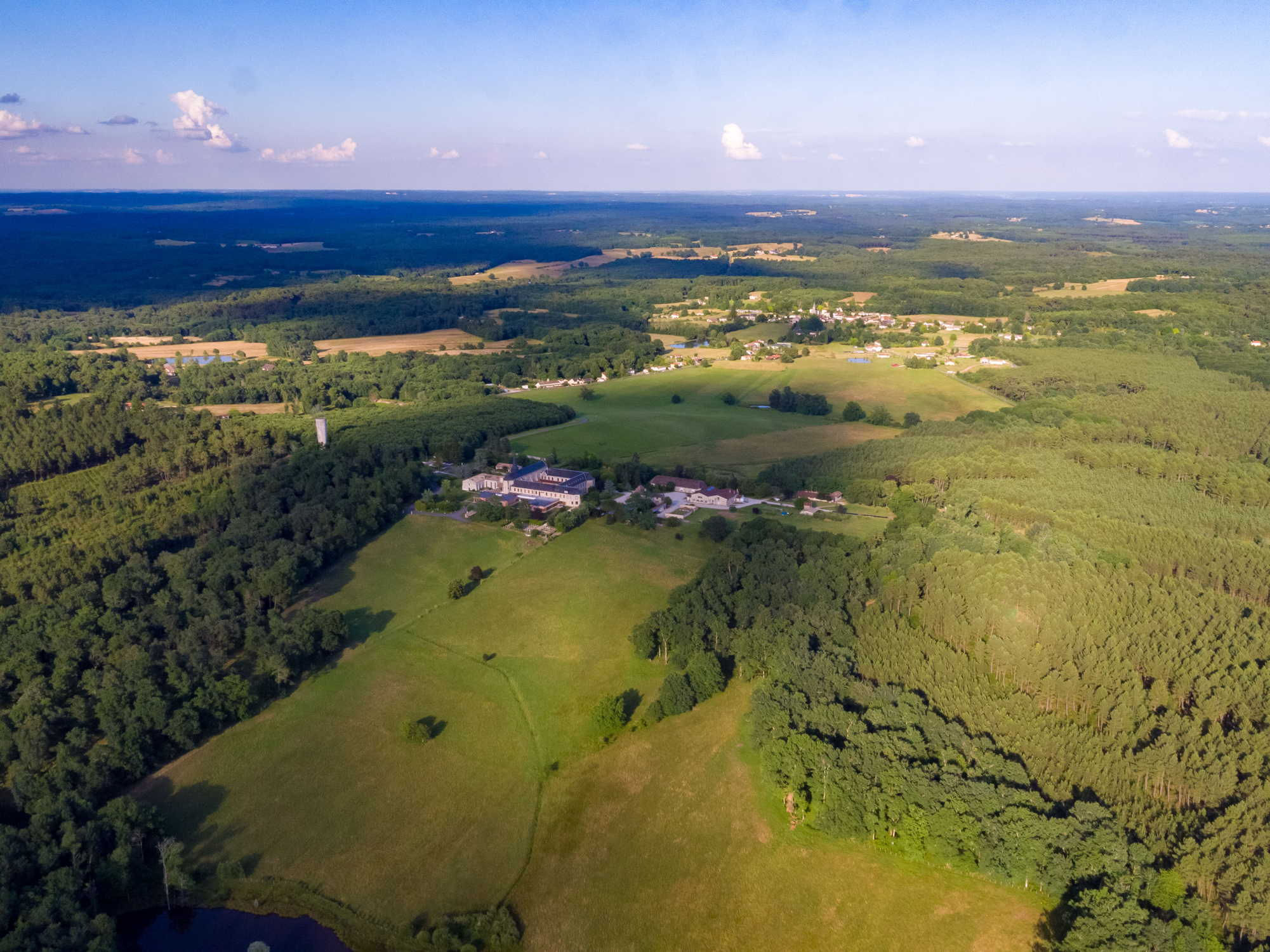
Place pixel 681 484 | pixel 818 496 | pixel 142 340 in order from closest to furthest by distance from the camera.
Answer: pixel 818 496 < pixel 681 484 < pixel 142 340

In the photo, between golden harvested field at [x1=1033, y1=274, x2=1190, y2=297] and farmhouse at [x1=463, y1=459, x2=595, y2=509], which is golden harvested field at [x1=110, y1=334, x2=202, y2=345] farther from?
golden harvested field at [x1=1033, y1=274, x2=1190, y2=297]

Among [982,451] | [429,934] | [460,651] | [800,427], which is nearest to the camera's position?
[429,934]

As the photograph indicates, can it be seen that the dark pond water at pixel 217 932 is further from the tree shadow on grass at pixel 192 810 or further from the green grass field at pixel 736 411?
the green grass field at pixel 736 411

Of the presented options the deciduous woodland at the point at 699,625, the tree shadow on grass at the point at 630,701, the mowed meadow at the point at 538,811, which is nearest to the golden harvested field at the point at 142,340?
the deciduous woodland at the point at 699,625

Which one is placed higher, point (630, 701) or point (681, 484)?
point (681, 484)

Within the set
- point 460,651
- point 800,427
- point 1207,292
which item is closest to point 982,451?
point 800,427

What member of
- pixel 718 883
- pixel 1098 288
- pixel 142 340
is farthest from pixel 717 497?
pixel 1098 288

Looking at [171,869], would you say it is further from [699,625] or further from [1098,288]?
[1098,288]

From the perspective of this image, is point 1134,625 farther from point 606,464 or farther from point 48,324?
point 48,324
